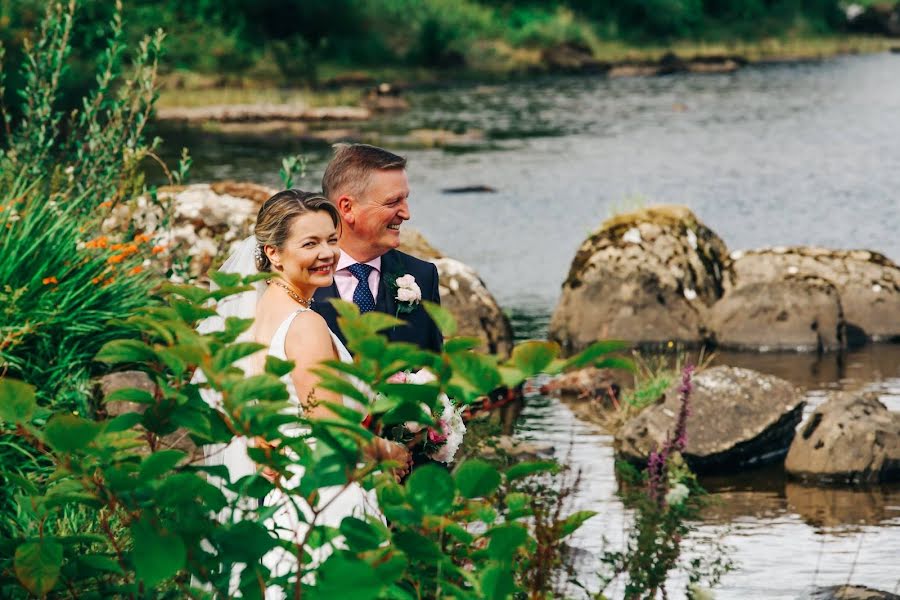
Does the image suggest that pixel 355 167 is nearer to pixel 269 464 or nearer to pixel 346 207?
pixel 346 207

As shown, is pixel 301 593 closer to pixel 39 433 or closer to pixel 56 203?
pixel 39 433

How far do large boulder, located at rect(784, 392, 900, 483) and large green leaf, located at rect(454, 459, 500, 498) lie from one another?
7.68 m

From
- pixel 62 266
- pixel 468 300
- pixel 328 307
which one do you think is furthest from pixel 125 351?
pixel 468 300

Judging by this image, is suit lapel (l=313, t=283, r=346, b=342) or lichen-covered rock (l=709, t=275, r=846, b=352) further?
lichen-covered rock (l=709, t=275, r=846, b=352)

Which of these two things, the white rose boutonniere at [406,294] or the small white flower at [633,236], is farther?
the small white flower at [633,236]

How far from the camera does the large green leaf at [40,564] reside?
362cm

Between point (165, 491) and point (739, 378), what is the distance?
8.28m

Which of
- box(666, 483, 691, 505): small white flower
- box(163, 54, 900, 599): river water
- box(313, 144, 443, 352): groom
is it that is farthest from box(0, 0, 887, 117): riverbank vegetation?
box(313, 144, 443, 352): groom

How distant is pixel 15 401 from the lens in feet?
11.2

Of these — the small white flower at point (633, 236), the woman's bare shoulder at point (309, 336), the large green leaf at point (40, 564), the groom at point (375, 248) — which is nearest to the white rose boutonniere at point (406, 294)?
the groom at point (375, 248)

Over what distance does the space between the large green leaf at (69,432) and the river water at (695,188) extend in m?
3.74

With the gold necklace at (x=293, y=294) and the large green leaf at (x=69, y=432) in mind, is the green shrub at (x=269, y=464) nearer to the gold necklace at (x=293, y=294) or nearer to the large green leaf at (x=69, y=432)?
the large green leaf at (x=69, y=432)

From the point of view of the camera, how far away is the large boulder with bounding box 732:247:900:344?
15328mm

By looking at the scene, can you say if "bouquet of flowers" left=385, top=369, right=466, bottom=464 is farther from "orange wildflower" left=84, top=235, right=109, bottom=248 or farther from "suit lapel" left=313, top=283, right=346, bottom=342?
"orange wildflower" left=84, top=235, right=109, bottom=248
